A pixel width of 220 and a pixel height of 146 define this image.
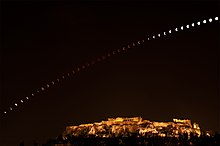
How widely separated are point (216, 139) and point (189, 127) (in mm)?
13681

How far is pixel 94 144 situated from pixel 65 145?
192 cm

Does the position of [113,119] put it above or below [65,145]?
above

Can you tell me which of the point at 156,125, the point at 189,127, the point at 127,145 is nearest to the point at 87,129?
the point at 156,125

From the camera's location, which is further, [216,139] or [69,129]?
[69,129]

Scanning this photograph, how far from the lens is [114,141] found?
94.1ft

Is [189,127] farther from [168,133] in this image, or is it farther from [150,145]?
[150,145]

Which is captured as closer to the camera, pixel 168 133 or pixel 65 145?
pixel 65 145

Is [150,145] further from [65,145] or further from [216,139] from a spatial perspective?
[65,145]

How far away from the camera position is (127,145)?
26625 mm

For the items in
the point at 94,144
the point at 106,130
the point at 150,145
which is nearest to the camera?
the point at 150,145

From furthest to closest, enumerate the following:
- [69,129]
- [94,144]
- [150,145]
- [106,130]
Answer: [69,129]
[106,130]
[94,144]
[150,145]

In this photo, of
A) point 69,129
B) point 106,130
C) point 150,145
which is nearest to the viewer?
point 150,145

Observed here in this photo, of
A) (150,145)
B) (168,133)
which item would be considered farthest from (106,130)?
(150,145)

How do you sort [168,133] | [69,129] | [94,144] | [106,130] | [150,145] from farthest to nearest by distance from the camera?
[69,129] → [106,130] → [168,133] → [94,144] → [150,145]
